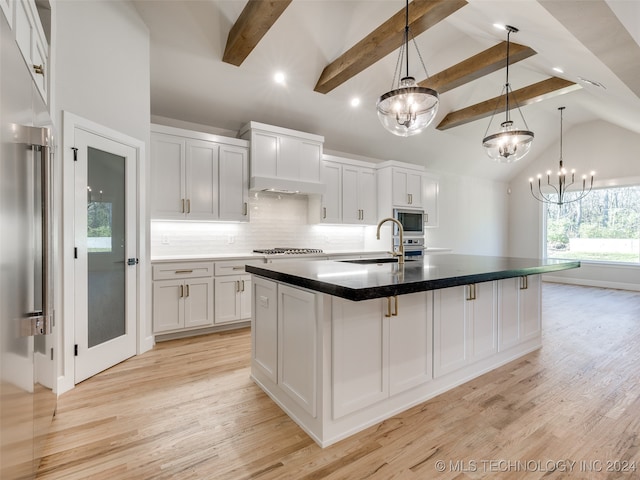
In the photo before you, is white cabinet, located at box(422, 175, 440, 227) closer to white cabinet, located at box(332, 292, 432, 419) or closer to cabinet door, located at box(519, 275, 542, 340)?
cabinet door, located at box(519, 275, 542, 340)

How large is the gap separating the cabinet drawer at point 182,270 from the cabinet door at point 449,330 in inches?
102


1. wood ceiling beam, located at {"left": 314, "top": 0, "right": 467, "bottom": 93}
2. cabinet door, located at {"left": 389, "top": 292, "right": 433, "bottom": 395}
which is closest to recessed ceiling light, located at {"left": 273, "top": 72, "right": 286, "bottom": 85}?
wood ceiling beam, located at {"left": 314, "top": 0, "right": 467, "bottom": 93}

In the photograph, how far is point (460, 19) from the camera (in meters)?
3.40

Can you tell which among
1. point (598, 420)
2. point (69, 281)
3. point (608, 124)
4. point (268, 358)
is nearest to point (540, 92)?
point (608, 124)

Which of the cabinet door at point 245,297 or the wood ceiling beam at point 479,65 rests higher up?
the wood ceiling beam at point 479,65

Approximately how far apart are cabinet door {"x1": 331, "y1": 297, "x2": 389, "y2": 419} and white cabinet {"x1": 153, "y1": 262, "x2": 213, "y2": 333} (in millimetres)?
2370

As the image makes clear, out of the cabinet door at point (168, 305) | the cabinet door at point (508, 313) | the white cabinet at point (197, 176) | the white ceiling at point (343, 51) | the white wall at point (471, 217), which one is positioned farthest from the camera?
the white wall at point (471, 217)

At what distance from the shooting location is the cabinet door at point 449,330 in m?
2.24

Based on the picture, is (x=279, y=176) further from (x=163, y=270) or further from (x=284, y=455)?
(x=284, y=455)

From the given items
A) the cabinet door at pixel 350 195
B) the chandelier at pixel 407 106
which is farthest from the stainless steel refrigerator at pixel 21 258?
the cabinet door at pixel 350 195

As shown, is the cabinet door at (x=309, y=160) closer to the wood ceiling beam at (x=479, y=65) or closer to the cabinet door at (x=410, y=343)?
the wood ceiling beam at (x=479, y=65)

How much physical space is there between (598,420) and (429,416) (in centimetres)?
107

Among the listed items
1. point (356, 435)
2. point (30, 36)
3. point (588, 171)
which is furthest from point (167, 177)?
point (588, 171)

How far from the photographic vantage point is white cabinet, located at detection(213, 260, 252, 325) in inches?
147
